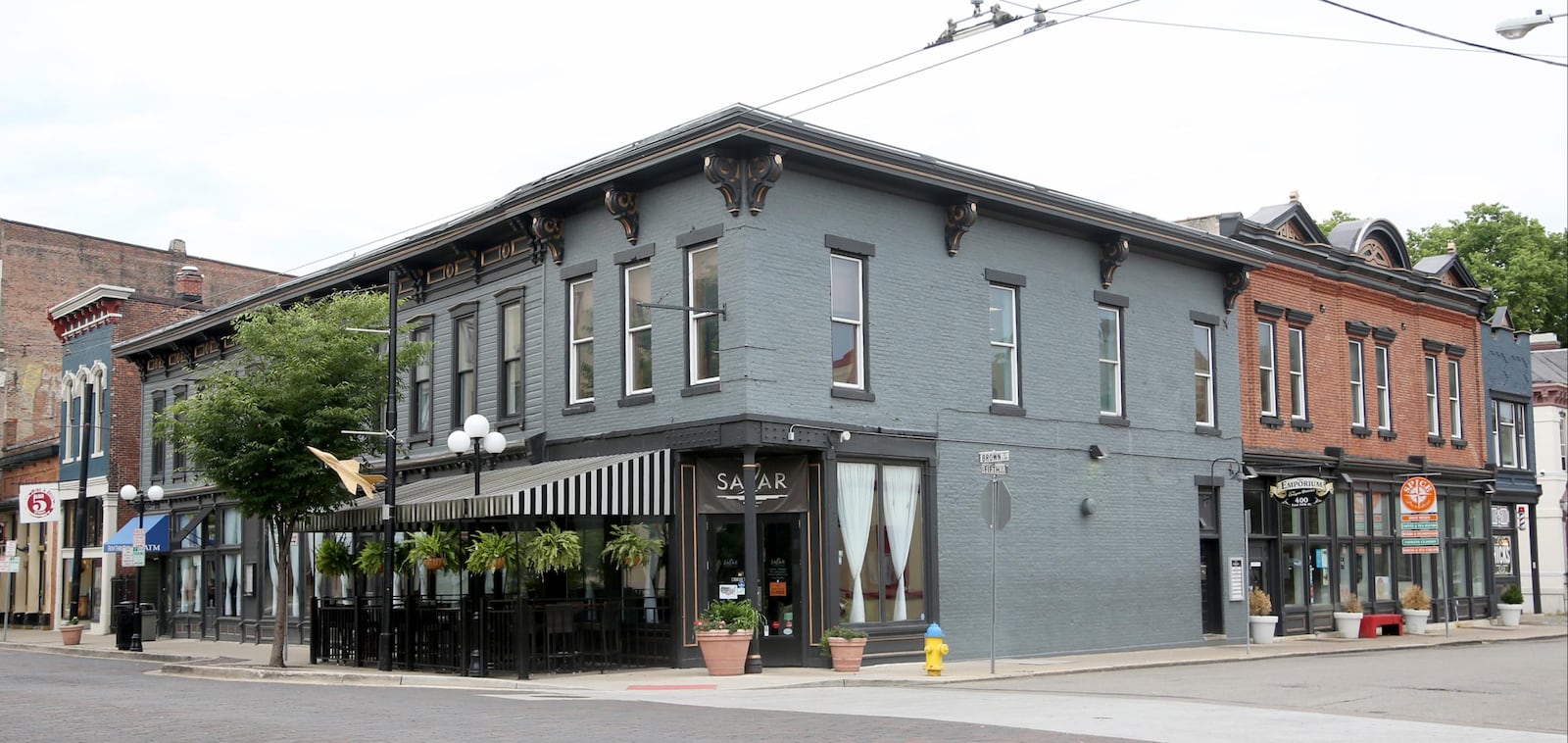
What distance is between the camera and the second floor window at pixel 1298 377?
32.3 meters

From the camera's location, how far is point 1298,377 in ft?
107

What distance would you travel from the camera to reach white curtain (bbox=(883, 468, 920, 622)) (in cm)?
2319

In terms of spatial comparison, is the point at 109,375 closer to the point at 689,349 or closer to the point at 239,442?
the point at 239,442

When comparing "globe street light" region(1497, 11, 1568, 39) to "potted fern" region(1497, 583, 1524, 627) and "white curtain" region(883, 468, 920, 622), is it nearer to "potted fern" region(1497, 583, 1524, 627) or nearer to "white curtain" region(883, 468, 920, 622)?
"white curtain" region(883, 468, 920, 622)

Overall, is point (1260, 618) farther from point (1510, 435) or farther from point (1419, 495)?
point (1510, 435)

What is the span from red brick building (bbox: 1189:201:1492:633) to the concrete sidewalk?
1762 millimetres

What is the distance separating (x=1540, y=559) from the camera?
146 ft

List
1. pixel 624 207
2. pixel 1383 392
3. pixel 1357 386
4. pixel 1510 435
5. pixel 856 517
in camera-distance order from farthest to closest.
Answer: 1. pixel 1510 435
2. pixel 1383 392
3. pixel 1357 386
4. pixel 624 207
5. pixel 856 517

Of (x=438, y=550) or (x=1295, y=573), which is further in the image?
(x=1295, y=573)

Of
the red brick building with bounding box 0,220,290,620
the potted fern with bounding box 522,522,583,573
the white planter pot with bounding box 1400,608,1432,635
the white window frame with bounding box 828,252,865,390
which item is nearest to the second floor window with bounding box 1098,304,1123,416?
the white window frame with bounding box 828,252,865,390

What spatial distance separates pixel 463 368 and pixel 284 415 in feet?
13.2

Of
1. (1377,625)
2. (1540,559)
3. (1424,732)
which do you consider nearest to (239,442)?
(1424,732)

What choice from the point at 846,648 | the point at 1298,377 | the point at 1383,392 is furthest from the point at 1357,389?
the point at 846,648

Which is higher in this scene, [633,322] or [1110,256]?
[1110,256]
